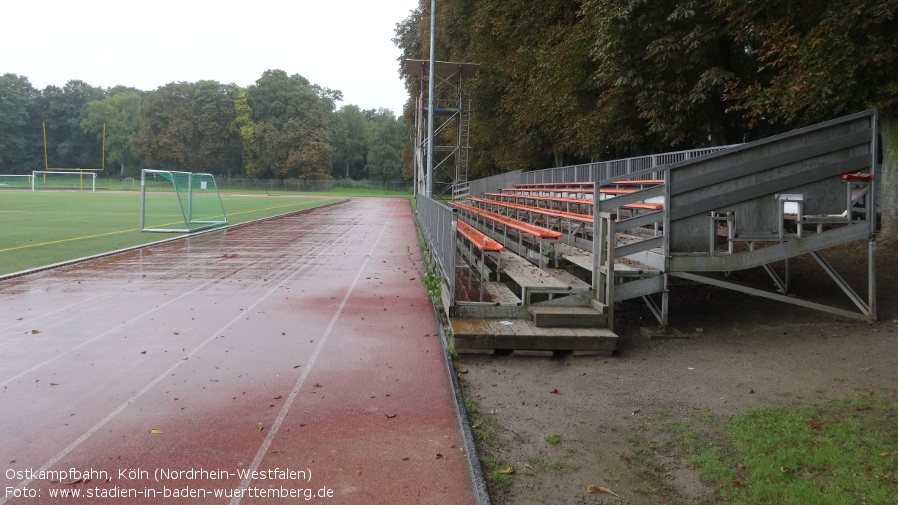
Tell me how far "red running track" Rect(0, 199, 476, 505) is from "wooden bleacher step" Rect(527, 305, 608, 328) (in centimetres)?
117

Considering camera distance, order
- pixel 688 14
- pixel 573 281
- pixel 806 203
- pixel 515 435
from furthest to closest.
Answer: pixel 688 14 → pixel 573 281 → pixel 806 203 → pixel 515 435

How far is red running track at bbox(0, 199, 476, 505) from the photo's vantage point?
160 inches

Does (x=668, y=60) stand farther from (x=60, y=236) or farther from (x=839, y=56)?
(x=60, y=236)

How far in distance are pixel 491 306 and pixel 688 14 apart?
8.92 metres

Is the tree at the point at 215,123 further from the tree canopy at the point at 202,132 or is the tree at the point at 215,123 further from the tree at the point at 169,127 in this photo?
the tree at the point at 169,127

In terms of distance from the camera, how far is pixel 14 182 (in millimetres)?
73750

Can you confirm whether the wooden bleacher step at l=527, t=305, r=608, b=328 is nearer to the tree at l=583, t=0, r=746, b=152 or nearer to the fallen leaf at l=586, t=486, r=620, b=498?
the fallen leaf at l=586, t=486, r=620, b=498

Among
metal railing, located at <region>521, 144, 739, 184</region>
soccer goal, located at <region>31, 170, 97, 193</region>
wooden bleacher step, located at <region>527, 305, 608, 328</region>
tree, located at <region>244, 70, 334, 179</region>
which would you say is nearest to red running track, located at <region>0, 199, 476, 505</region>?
wooden bleacher step, located at <region>527, 305, 608, 328</region>

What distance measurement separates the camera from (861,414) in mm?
4910

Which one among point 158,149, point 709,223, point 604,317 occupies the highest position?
point 158,149

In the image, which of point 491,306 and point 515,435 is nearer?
point 515,435

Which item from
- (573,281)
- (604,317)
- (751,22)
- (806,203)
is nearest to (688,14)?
(751,22)

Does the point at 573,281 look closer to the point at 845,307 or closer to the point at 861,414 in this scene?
the point at 845,307

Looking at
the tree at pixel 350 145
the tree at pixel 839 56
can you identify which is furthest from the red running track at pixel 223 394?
the tree at pixel 350 145
